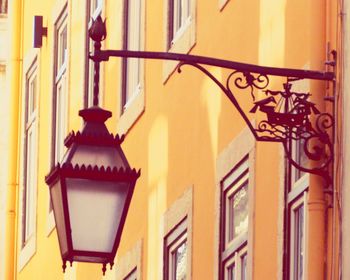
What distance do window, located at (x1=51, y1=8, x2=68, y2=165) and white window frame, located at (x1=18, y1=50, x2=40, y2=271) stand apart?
38.3 inches

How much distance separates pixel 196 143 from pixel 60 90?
285 inches

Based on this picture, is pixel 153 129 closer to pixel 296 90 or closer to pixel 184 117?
pixel 184 117

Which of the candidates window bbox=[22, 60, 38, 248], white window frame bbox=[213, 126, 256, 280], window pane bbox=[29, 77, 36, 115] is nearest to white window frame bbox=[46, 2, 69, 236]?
window bbox=[22, 60, 38, 248]

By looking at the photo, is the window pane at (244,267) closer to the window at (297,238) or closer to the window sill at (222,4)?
the window at (297,238)

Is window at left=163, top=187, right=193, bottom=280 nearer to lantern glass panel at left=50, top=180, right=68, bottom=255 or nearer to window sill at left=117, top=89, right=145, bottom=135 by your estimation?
window sill at left=117, top=89, right=145, bottom=135

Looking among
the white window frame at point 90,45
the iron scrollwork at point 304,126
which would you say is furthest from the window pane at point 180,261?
the white window frame at point 90,45

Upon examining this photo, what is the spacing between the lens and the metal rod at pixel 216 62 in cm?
1000

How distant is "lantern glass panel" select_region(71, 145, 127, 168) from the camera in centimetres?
1030

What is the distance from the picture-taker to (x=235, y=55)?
13398 mm

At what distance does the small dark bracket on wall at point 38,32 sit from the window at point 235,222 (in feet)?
30.8

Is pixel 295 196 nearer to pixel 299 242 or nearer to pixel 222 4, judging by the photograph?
pixel 299 242

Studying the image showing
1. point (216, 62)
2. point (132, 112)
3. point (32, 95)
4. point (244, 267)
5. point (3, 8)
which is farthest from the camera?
point (3, 8)

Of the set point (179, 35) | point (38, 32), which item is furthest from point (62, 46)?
point (179, 35)

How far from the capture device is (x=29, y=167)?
23234 millimetres
